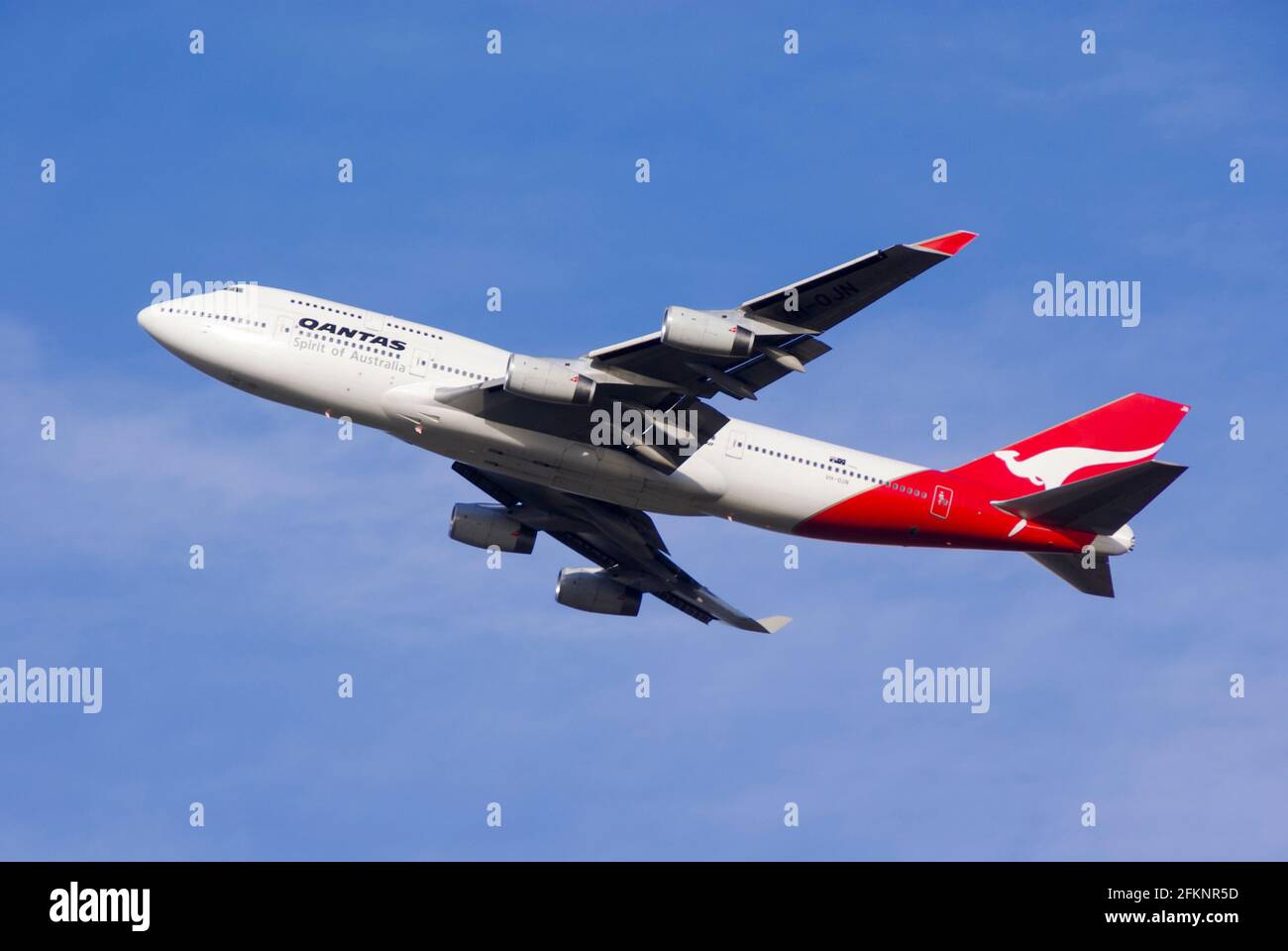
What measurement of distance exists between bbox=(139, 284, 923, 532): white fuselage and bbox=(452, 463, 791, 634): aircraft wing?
6932 mm

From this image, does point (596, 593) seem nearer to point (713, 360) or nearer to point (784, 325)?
point (713, 360)

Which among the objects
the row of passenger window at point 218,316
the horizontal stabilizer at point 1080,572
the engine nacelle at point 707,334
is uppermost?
the row of passenger window at point 218,316

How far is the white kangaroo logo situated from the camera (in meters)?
52.2

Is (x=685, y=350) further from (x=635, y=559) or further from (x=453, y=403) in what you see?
(x=635, y=559)

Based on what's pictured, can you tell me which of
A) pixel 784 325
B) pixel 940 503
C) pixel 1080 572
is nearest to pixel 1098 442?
pixel 1080 572

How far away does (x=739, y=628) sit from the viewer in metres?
58.0

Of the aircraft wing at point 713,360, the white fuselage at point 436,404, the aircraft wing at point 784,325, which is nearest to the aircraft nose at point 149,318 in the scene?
the white fuselage at point 436,404

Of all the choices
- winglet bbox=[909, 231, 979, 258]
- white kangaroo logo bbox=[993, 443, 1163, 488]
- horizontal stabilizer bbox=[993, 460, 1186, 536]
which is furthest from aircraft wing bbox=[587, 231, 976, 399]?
white kangaroo logo bbox=[993, 443, 1163, 488]

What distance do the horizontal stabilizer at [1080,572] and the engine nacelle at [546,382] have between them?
52.2 ft

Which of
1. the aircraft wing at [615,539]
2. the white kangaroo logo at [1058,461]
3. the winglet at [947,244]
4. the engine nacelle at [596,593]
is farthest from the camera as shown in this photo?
the engine nacelle at [596,593]

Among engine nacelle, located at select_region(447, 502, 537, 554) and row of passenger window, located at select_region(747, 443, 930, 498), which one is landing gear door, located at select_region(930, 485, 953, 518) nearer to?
row of passenger window, located at select_region(747, 443, 930, 498)

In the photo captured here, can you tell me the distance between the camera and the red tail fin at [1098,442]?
52438 mm

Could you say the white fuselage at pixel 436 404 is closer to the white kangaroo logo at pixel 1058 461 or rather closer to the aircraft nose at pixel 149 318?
the aircraft nose at pixel 149 318

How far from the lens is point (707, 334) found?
141ft
